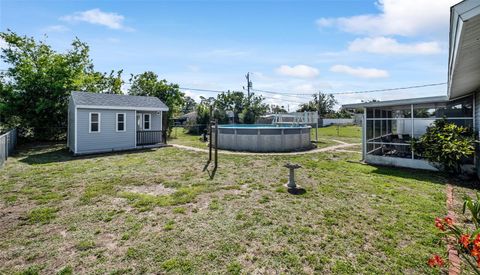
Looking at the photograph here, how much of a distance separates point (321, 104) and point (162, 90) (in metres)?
43.3

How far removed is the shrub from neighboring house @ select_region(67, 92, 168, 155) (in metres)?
14.2

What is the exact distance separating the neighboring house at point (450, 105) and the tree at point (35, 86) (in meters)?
18.5

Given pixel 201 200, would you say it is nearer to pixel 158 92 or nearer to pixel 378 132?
pixel 378 132

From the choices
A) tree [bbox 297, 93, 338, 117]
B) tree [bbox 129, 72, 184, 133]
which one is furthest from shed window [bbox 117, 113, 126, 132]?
tree [bbox 297, 93, 338, 117]

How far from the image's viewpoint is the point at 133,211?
507 cm

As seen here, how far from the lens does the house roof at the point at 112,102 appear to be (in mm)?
12891

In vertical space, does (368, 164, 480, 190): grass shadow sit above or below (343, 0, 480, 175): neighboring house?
below

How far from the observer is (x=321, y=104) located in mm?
56531

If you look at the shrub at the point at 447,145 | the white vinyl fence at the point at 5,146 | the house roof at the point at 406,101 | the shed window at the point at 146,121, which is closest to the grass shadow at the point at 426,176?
the shrub at the point at 447,145

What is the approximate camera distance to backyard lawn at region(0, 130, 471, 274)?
327cm

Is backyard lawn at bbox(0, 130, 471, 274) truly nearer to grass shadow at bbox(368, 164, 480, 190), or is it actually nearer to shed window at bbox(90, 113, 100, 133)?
grass shadow at bbox(368, 164, 480, 190)

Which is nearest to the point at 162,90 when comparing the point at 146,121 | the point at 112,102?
the point at 146,121

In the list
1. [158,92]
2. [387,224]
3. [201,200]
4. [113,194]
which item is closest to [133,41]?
[158,92]

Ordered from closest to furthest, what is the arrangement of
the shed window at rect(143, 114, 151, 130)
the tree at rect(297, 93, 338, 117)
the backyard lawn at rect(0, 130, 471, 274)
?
the backyard lawn at rect(0, 130, 471, 274) < the shed window at rect(143, 114, 151, 130) < the tree at rect(297, 93, 338, 117)
